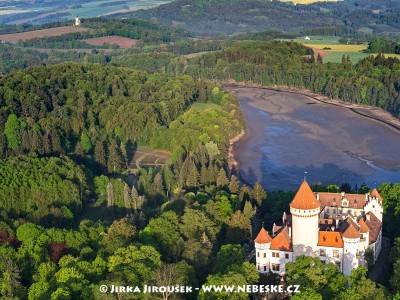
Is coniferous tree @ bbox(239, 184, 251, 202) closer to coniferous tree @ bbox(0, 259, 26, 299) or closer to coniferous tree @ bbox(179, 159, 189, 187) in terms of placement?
coniferous tree @ bbox(179, 159, 189, 187)

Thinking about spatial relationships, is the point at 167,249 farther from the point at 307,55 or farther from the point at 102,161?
the point at 307,55

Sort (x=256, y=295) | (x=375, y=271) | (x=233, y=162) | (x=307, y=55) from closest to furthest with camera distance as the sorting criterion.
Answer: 1. (x=256, y=295)
2. (x=375, y=271)
3. (x=233, y=162)
4. (x=307, y=55)

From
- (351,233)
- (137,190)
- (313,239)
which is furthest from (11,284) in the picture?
(137,190)

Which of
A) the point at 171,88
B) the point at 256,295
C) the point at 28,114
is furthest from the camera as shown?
the point at 171,88

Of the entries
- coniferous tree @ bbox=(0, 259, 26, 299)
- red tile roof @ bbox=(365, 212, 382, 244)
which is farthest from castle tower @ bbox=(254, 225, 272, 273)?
coniferous tree @ bbox=(0, 259, 26, 299)

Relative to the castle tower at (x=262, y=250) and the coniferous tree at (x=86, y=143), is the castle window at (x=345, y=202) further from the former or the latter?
the coniferous tree at (x=86, y=143)

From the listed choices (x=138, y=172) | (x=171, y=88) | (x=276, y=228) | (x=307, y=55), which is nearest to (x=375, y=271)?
(x=276, y=228)

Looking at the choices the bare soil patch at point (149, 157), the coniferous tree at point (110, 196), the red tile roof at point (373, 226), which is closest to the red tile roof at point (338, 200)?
the red tile roof at point (373, 226)
